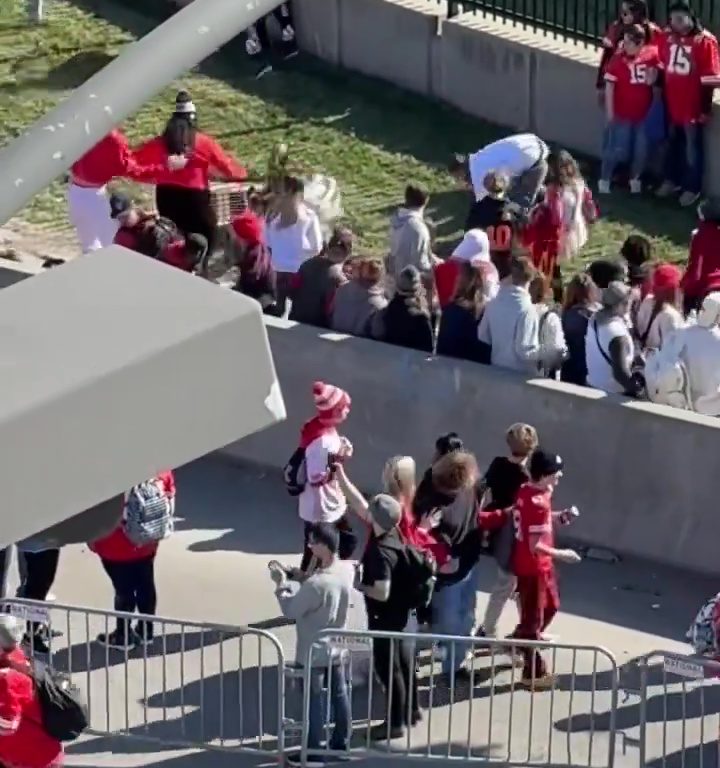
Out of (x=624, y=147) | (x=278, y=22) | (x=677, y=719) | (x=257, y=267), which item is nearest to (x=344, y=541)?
(x=677, y=719)

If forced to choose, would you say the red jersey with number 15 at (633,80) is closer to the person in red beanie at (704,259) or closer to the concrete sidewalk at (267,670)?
the person in red beanie at (704,259)

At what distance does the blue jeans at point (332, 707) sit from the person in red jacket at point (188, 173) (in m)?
4.92

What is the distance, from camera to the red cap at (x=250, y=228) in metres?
13.1

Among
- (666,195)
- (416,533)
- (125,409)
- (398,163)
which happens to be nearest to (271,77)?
(398,163)

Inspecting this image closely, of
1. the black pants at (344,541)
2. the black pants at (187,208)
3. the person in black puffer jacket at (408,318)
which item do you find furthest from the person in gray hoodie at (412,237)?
the black pants at (344,541)

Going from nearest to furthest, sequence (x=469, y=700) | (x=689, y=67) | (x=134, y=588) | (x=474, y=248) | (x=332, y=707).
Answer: (x=332, y=707), (x=469, y=700), (x=134, y=588), (x=474, y=248), (x=689, y=67)

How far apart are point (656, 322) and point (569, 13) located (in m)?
5.83

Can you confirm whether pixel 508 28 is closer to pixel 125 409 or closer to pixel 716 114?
Result: pixel 716 114

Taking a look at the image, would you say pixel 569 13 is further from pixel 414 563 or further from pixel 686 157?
pixel 414 563

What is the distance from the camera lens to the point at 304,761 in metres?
9.61

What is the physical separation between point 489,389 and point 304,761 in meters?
2.74

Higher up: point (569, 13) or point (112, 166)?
point (112, 166)

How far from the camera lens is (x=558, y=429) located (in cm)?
1145

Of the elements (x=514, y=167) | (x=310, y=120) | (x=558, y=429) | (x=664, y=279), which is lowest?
(x=310, y=120)
